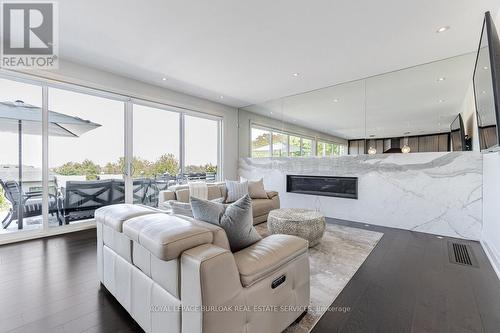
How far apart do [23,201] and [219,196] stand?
3.05 m

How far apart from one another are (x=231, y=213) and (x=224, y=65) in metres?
3.05

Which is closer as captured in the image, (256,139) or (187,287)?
(187,287)

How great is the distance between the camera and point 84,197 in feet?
13.1

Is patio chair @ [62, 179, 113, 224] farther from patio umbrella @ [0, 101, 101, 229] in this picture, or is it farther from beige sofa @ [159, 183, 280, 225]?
beige sofa @ [159, 183, 280, 225]

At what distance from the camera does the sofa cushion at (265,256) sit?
4.11 ft

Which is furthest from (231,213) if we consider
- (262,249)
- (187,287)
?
(187,287)

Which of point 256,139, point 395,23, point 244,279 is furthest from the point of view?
point 256,139

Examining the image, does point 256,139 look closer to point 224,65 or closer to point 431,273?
point 224,65

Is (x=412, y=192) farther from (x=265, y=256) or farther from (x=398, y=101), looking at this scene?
(x=265, y=256)

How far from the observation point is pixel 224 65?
3.75m

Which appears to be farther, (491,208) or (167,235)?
(491,208)

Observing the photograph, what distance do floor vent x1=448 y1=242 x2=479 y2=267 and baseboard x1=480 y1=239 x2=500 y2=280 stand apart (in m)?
0.15

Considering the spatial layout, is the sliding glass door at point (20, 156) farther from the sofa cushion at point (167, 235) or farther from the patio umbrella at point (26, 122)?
the sofa cushion at point (167, 235)

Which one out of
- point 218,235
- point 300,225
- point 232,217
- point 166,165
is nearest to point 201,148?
point 166,165
